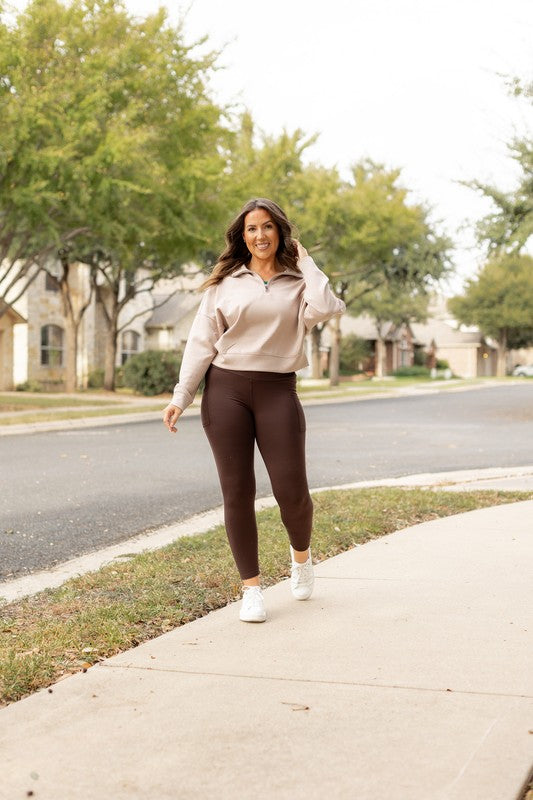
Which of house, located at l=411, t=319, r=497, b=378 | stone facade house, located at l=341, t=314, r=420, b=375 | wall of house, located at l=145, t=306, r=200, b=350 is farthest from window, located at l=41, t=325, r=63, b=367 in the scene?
house, located at l=411, t=319, r=497, b=378

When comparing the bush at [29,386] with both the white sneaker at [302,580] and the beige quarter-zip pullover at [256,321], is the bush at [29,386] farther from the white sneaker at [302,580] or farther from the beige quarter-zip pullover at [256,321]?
the beige quarter-zip pullover at [256,321]

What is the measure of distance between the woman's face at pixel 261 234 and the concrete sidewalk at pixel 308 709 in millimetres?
1800

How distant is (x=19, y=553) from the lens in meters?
7.60

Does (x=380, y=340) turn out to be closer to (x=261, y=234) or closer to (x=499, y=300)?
(x=499, y=300)

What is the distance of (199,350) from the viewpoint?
17.1ft

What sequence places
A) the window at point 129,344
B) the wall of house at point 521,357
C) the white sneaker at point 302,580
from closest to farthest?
the white sneaker at point 302,580, the window at point 129,344, the wall of house at point 521,357

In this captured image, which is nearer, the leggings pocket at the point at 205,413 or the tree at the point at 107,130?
the leggings pocket at the point at 205,413

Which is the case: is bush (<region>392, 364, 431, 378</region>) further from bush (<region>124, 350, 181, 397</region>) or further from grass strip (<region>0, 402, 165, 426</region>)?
grass strip (<region>0, 402, 165, 426</region>)

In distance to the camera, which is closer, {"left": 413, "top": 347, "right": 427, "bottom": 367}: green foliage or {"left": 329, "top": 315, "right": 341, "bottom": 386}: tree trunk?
{"left": 329, "top": 315, "right": 341, "bottom": 386}: tree trunk

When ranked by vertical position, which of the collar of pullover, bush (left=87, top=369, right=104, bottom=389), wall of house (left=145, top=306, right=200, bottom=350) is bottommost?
bush (left=87, top=369, right=104, bottom=389)

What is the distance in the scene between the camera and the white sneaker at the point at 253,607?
5.09 m

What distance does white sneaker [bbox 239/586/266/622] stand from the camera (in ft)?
16.7

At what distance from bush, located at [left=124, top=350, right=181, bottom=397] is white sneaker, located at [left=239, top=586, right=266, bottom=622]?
29537 mm

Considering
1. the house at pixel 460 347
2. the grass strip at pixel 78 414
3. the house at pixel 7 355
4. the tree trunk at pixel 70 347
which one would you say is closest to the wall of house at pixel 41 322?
the house at pixel 7 355
